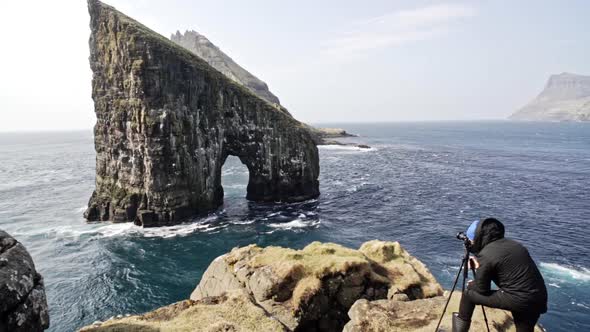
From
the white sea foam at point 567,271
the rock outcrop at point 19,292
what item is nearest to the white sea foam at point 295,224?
the white sea foam at point 567,271

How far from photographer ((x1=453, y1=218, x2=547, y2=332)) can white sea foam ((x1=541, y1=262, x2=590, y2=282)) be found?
30.8m

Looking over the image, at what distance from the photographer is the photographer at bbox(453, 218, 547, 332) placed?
27.8 ft

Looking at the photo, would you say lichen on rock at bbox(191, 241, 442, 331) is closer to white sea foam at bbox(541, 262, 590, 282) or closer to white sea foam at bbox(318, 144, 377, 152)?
white sea foam at bbox(541, 262, 590, 282)

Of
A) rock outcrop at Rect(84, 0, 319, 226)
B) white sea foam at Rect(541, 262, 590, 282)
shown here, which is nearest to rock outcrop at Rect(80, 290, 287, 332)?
white sea foam at Rect(541, 262, 590, 282)

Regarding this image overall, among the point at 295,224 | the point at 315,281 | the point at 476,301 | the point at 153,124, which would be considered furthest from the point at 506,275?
the point at 153,124

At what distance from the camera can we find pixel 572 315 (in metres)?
26.7

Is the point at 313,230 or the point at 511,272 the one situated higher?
the point at 511,272

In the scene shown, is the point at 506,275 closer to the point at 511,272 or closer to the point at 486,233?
the point at 511,272

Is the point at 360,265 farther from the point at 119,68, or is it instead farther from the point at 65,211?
the point at 65,211

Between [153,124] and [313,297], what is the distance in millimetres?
40740

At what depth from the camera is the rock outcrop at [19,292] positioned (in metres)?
10.1

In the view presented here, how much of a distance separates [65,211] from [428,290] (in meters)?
59.2

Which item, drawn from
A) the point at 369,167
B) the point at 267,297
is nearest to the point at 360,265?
the point at 267,297

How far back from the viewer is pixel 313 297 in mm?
17047
